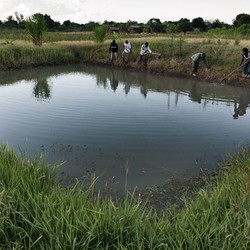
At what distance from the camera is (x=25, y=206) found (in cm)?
314

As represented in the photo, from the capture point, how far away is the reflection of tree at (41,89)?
1204 cm

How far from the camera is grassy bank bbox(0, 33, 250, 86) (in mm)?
15562

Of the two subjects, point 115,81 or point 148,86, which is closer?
point 148,86

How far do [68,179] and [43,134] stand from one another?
7.99 feet

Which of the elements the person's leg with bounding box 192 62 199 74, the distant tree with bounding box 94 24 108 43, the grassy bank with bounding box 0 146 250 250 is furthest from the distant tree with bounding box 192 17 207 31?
the grassy bank with bounding box 0 146 250 250

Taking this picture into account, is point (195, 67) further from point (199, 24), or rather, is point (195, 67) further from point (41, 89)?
point (199, 24)

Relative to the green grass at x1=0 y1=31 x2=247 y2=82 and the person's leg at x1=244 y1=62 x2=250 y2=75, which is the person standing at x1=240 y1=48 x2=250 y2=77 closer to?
the person's leg at x1=244 y1=62 x2=250 y2=75

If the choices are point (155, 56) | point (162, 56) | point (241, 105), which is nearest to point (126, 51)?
point (155, 56)

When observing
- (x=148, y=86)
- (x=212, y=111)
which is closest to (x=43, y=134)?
(x=212, y=111)

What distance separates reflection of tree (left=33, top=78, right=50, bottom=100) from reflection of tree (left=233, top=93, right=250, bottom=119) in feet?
21.6

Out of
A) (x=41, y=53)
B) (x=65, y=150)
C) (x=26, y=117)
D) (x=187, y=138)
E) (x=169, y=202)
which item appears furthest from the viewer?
(x=41, y=53)

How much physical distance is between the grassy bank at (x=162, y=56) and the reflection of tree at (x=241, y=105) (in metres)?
1.89

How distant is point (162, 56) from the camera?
1859 centimetres

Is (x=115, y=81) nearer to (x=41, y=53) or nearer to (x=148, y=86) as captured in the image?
(x=148, y=86)
